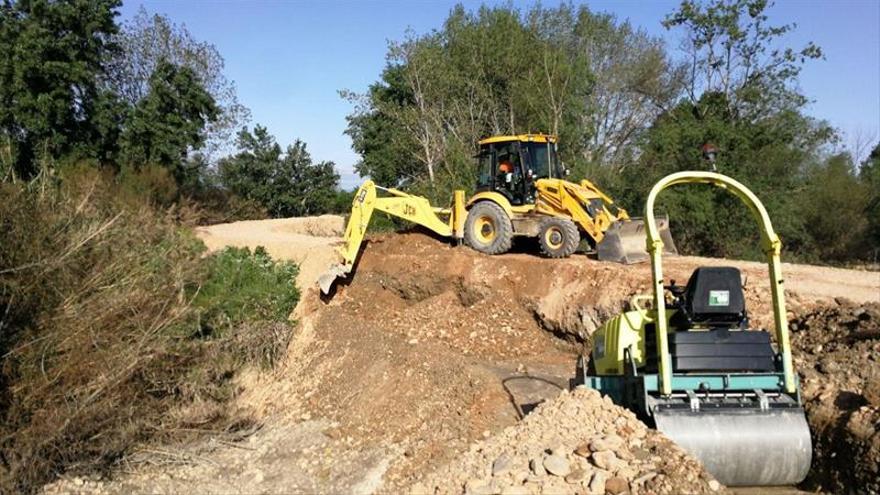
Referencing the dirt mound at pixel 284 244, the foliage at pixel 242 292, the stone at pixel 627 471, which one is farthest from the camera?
the dirt mound at pixel 284 244

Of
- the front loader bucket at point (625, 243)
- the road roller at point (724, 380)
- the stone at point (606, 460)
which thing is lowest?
the stone at point (606, 460)

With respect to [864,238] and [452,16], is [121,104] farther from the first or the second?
[864,238]

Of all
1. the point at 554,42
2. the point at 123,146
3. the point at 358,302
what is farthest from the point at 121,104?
the point at 554,42

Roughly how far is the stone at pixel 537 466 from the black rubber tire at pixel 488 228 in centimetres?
849

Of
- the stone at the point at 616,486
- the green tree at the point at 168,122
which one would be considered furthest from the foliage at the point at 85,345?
the green tree at the point at 168,122

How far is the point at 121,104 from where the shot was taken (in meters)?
23.8

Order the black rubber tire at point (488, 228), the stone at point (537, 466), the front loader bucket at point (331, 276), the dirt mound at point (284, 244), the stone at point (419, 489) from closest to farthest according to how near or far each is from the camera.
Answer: the stone at point (537, 466)
the stone at point (419, 489)
the front loader bucket at point (331, 276)
the black rubber tire at point (488, 228)
the dirt mound at point (284, 244)

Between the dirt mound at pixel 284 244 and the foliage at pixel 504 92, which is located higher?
the foliage at pixel 504 92

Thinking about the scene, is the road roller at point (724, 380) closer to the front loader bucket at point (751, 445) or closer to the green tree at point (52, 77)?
the front loader bucket at point (751, 445)

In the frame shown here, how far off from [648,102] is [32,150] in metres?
24.1

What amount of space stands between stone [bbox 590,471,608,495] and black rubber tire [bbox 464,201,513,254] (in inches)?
347

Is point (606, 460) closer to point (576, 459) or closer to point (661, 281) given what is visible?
point (576, 459)

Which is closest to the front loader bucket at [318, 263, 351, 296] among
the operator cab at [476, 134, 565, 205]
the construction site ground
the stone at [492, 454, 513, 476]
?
the construction site ground

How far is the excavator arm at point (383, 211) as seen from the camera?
1398 cm
